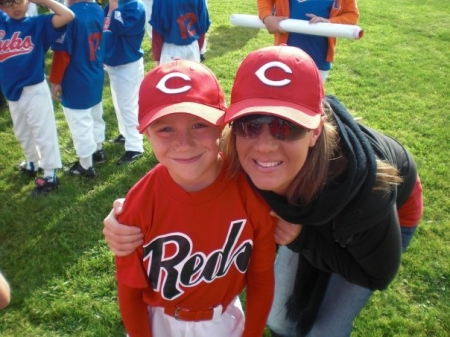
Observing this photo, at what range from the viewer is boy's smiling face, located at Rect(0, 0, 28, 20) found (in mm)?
3471

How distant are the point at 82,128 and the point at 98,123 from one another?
0.41 m

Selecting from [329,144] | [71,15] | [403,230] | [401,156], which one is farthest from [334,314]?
[71,15]

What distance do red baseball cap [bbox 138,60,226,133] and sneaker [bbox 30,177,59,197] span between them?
2.93 m

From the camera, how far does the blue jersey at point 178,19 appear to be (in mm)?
4520

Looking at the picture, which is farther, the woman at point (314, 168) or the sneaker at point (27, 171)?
the sneaker at point (27, 171)

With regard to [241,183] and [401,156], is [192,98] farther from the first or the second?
[401,156]

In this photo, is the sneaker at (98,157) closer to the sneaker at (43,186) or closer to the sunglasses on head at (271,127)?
the sneaker at (43,186)

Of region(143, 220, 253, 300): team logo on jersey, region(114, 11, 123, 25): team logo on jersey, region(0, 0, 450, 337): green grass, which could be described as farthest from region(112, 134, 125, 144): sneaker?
region(143, 220, 253, 300): team logo on jersey

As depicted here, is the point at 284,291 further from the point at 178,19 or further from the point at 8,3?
the point at 178,19

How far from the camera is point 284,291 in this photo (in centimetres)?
243

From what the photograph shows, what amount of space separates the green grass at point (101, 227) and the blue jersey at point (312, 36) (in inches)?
65.6

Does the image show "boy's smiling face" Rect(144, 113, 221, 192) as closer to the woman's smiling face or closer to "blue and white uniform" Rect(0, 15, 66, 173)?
the woman's smiling face

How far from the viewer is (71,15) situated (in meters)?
3.60

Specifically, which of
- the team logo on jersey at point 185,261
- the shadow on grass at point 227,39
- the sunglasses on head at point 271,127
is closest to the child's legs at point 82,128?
the team logo on jersey at point 185,261
